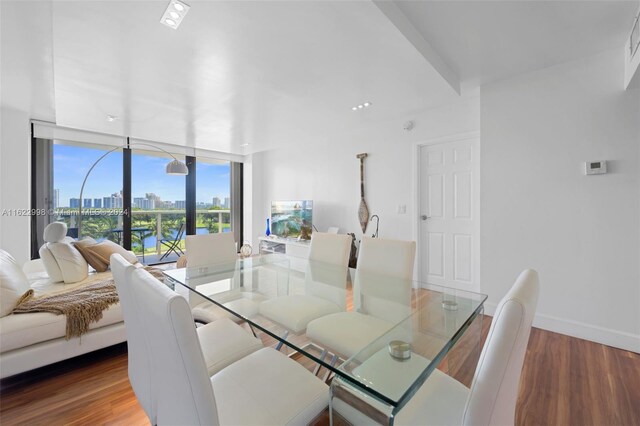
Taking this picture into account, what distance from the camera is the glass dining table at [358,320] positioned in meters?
0.94

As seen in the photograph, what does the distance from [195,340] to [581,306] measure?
317 cm

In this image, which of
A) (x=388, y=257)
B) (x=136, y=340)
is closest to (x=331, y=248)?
(x=388, y=257)

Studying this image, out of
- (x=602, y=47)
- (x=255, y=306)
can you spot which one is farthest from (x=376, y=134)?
(x=255, y=306)

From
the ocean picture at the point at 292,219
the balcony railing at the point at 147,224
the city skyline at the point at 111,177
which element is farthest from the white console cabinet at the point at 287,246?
the city skyline at the point at 111,177

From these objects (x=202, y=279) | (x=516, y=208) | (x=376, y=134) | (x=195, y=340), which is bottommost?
(x=202, y=279)

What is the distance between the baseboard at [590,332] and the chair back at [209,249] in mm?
2914

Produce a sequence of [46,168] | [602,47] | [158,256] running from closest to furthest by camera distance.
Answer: [602,47]
[46,168]
[158,256]

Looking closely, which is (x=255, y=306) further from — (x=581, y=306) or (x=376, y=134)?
(x=376, y=134)

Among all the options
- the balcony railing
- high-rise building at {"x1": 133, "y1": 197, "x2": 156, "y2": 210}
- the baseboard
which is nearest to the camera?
the baseboard

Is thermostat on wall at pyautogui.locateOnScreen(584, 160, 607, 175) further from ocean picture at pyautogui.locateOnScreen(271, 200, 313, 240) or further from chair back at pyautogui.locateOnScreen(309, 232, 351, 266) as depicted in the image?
ocean picture at pyautogui.locateOnScreen(271, 200, 313, 240)

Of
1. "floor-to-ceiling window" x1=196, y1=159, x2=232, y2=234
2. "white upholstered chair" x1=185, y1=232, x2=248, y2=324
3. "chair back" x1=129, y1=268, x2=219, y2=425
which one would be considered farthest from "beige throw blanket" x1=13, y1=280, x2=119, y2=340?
"floor-to-ceiling window" x1=196, y1=159, x2=232, y2=234

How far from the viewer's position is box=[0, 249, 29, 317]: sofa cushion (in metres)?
1.71

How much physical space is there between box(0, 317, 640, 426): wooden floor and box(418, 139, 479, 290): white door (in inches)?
52.9

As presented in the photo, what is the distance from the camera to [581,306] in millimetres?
2406
